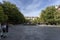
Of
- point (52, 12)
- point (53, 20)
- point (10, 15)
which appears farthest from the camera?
point (52, 12)

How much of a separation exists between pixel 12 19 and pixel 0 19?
35.8 metres

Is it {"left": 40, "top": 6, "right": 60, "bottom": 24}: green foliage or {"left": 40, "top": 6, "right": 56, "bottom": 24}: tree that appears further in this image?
{"left": 40, "top": 6, "right": 56, "bottom": 24}: tree

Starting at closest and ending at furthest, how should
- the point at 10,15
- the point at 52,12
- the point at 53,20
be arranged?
the point at 10,15, the point at 53,20, the point at 52,12

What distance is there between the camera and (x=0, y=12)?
200 feet

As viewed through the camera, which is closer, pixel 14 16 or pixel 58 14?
pixel 14 16

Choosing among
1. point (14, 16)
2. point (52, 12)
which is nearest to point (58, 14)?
point (52, 12)

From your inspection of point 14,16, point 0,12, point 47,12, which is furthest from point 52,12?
point 0,12

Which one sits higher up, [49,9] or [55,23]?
[49,9]

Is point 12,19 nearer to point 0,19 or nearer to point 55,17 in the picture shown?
point 55,17

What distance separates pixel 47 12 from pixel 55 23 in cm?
875

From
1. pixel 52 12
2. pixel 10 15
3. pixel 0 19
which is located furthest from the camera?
pixel 52 12

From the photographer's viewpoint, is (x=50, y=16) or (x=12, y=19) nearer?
(x=12, y=19)

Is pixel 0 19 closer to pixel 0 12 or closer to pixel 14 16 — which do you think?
pixel 0 12

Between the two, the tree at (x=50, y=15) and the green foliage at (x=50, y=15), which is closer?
the green foliage at (x=50, y=15)
